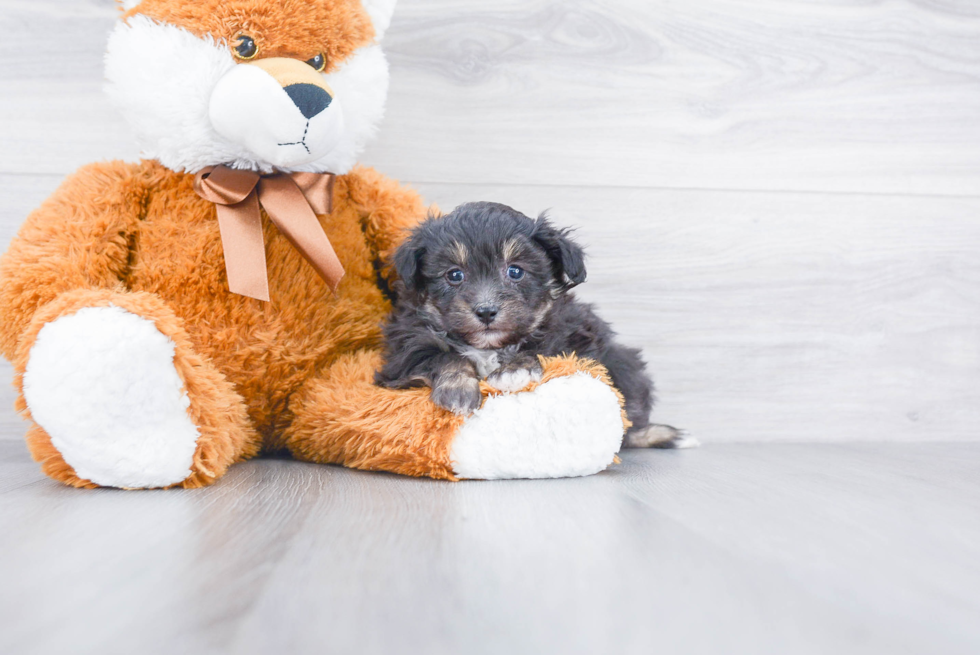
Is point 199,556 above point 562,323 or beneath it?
beneath

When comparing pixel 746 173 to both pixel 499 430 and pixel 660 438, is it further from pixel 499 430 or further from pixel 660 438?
pixel 499 430

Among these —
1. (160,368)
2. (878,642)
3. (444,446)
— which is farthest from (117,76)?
(878,642)

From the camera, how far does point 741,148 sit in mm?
1894

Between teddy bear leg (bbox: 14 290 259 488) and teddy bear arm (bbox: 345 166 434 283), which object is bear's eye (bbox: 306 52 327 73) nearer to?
teddy bear arm (bbox: 345 166 434 283)

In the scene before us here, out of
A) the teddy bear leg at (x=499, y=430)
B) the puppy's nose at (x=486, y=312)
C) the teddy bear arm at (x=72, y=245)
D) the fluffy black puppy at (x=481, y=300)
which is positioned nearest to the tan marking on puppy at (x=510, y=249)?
the fluffy black puppy at (x=481, y=300)

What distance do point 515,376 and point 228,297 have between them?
1.82ft

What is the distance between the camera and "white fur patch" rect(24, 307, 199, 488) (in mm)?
1075

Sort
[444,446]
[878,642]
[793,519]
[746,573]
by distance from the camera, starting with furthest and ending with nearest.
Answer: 1. [444,446]
2. [793,519]
3. [746,573]
4. [878,642]

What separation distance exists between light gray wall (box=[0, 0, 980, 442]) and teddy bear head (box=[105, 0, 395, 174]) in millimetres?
502

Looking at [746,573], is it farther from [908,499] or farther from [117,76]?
[117,76]

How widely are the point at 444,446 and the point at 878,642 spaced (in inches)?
28.2

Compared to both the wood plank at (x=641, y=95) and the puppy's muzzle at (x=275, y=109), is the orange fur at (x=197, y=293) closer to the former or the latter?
the puppy's muzzle at (x=275, y=109)

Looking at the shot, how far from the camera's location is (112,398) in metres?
1.08

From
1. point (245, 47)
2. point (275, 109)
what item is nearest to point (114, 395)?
point (275, 109)
